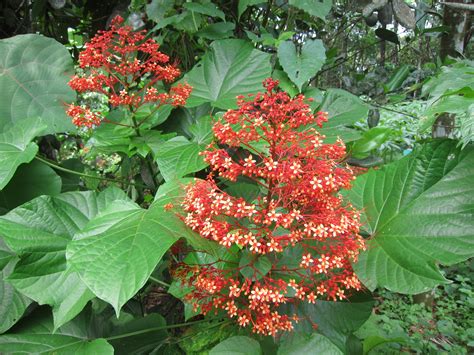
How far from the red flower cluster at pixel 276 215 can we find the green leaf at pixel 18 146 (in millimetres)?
489

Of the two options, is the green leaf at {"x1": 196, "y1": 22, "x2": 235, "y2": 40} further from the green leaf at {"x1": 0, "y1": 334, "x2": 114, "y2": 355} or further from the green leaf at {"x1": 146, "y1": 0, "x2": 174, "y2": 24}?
the green leaf at {"x1": 0, "y1": 334, "x2": 114, "y2": 355}

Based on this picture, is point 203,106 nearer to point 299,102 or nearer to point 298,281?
point 299,102

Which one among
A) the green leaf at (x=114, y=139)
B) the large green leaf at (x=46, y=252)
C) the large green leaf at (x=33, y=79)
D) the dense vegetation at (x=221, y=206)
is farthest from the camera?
the large green leaf at (x=33, y=79)

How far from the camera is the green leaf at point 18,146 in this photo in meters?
1.02

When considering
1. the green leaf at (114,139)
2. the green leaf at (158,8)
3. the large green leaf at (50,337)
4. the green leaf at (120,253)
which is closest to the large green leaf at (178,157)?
the green leaf at (114,139)

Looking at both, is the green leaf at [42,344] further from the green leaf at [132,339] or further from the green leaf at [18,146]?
Answer: the green leaf at [18,146]

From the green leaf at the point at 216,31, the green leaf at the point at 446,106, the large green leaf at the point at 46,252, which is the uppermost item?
the green leaf at the point at 216,31

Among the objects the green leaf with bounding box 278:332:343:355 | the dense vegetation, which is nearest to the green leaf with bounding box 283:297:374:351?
the dense vegetation

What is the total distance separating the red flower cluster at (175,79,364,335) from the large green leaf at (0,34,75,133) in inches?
33.1

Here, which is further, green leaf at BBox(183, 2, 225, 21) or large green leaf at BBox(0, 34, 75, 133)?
large green leaf at BBox(0, 34, 75, 133)

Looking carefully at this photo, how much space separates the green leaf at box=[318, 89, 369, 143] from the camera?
1229mm

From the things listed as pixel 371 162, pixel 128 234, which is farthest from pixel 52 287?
pixel 371 162

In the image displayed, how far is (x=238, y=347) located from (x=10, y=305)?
0.64 meters

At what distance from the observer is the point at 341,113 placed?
132cm
